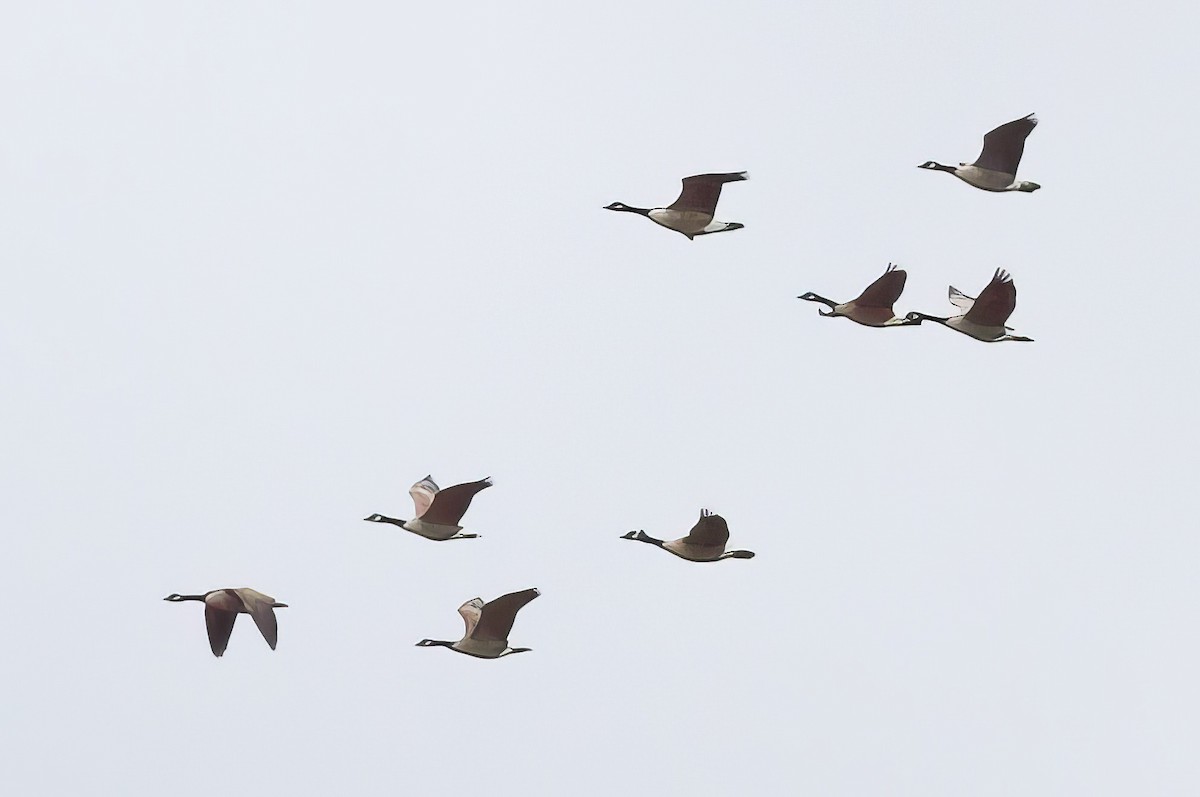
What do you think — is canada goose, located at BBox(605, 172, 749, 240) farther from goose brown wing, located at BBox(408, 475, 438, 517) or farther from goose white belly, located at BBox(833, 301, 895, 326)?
goose brown wing, located at BBox(408, 475, 438, 517)

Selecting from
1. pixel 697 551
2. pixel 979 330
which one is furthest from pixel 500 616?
pixel 979 330

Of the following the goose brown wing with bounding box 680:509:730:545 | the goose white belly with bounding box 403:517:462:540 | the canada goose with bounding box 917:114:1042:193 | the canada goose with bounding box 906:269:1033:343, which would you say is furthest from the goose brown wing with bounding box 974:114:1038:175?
the goose white belly with bounding box 403:517:462:540

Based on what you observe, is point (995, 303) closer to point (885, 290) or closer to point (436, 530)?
point (885, 290)

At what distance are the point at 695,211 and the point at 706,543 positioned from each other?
22.0 ft

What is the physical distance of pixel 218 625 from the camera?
4228cm

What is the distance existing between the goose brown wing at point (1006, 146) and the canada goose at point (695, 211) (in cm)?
555

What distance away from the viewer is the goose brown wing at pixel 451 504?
45.2 m

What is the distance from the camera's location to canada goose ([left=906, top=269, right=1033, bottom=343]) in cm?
4291

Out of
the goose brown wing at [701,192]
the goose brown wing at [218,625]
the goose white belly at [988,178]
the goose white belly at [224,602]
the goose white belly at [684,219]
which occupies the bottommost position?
the goose brown wing at [218,625]

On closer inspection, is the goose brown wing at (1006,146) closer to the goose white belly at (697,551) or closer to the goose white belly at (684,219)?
the goose white belly at (684,219)

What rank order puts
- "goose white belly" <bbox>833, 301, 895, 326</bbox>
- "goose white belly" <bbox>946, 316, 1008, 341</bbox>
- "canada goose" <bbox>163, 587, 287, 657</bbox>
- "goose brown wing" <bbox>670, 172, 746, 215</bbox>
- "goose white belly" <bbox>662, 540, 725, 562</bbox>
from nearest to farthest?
1. "canada goose" <bbox>163, 587, 287, 657</bbox>
2. "goose brown wing" <bbox>670, 172, 746, 215</bbox>
3. "goose white belly" <bbox>946, 316, 1008, 341</bbox>
4. "goose white belly" <bbox>662, 540, 725, 562</bbox>
5. "goose white belly" <bbox>833, 301, 895, 326</bbox>

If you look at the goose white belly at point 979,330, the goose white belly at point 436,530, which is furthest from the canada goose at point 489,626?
the goose white belly at point 979,330

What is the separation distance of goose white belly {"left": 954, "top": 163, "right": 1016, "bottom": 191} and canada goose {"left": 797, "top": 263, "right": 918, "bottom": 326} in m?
2.94

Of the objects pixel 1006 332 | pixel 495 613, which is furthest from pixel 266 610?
pixel 1006 332
